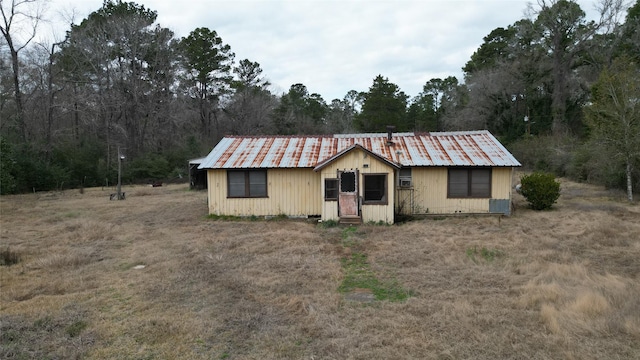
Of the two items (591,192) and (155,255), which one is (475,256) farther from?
(591,192)

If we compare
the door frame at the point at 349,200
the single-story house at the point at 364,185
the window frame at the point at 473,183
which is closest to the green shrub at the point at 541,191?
A: the single-story house at the point at 364,185

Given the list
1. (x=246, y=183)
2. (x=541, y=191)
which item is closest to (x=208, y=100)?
(x=246, y=183)

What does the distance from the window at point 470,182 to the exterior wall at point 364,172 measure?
295 centimetres

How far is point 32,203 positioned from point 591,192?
3000cm

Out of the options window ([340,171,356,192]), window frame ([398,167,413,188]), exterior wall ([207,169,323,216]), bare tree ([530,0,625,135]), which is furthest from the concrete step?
bare tree ([530,0,625,135])

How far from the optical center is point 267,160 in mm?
15695

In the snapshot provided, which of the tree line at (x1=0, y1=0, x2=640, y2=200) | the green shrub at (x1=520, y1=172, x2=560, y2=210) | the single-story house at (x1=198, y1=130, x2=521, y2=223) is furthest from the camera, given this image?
the tree line at (x1=0, y1=0, x2=640, y2=200)

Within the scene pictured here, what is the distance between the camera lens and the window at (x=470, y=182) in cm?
1532

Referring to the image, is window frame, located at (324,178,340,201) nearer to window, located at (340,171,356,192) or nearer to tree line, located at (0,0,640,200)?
window, located at (340,171,356,192)

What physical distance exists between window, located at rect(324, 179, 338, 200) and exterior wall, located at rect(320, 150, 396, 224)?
0.49 feet

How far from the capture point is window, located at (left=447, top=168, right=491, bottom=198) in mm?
15320

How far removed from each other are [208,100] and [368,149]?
115 feet

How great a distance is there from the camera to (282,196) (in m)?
15.5

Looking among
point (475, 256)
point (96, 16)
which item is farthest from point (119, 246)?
point (96, 16)
